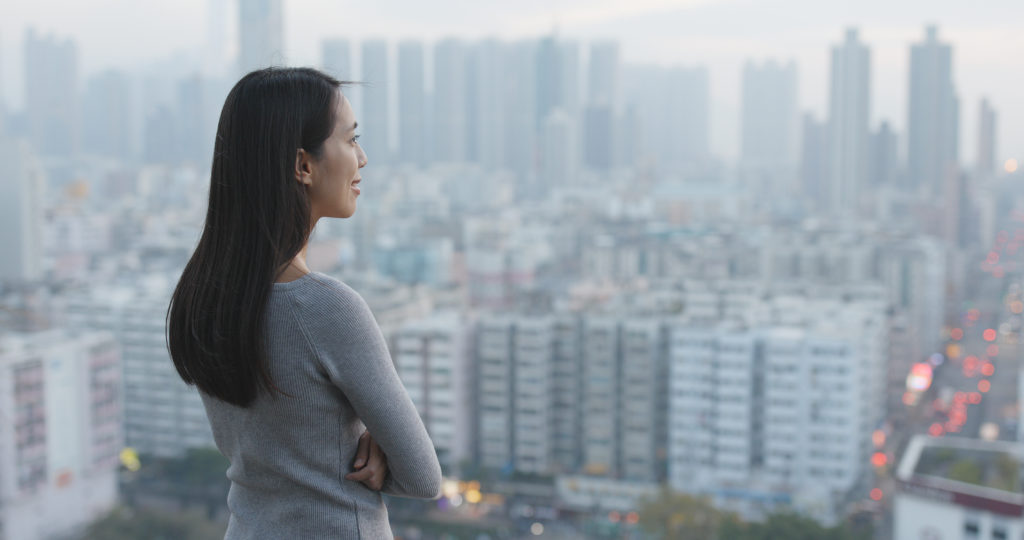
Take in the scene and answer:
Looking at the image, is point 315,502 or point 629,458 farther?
point 629,458

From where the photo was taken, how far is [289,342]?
0.36 metres

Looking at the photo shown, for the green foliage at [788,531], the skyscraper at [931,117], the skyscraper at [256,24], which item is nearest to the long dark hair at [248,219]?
the green foliage at [788,531]

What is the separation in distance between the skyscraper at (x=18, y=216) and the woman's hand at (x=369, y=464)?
830cm

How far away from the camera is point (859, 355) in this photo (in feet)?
17.9

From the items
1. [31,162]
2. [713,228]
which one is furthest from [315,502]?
[713,228]

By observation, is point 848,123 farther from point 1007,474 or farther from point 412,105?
point 1007,474

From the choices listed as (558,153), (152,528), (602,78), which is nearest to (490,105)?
(558,153)

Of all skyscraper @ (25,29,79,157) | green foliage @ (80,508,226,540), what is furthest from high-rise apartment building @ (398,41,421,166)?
green foliage @ (80,508,226,540)

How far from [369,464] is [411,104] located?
19.7 m

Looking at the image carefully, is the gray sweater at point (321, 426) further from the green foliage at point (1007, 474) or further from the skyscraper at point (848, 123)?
the skyscraper at point (848, 123)

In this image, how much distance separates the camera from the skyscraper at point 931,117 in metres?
13.5

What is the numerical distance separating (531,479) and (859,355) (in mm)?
1825

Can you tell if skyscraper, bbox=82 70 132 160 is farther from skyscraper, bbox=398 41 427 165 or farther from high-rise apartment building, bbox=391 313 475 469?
high-rise apartment building, bbox=391 313 475 469

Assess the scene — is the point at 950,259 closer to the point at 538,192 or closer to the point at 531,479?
the point at 531,479
